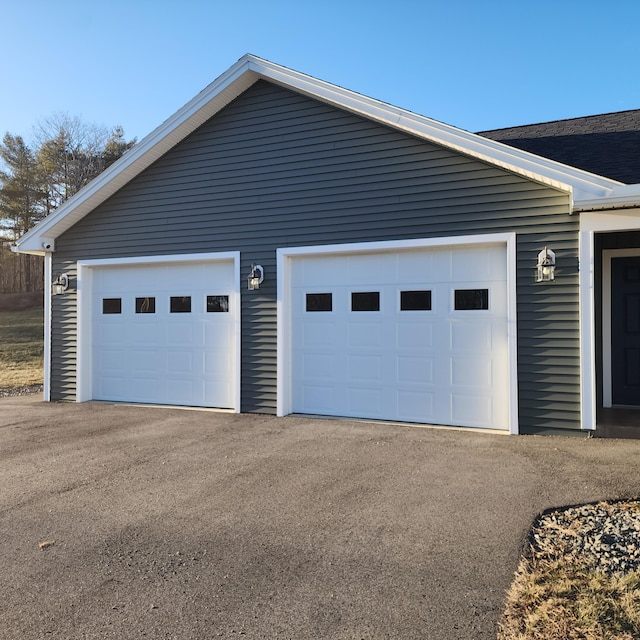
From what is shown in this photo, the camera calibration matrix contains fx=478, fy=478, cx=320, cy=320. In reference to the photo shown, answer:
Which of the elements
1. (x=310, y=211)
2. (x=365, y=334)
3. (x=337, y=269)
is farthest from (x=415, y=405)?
(x=310, y=211)

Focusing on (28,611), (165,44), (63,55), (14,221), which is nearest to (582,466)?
(28,611)

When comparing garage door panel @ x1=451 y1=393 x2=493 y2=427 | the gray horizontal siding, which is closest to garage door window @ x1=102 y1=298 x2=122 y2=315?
the gray horizontal siding

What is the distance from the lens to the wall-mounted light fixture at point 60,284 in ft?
27.6

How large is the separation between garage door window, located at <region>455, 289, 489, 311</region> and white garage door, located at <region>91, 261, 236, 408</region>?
11.2 feet

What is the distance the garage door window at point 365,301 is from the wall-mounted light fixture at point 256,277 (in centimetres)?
140

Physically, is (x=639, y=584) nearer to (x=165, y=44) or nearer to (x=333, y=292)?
(x=333, y=292)

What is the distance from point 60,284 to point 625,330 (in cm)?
928

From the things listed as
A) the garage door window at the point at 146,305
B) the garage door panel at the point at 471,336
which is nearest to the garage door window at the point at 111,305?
the garage door window at the point at 146,305

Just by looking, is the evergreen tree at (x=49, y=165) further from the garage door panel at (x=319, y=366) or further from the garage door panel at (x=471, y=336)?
the garage door panel at (x=471, y=336)

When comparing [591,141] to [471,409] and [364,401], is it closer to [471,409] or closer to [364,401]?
[471,409]

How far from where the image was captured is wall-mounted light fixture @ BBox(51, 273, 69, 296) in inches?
331

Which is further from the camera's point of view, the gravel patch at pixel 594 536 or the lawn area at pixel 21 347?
the lawn area at pixel 21 347

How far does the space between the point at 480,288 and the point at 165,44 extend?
7.60m

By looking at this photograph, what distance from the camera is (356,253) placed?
6.77 m
